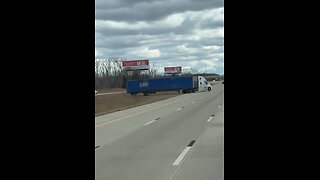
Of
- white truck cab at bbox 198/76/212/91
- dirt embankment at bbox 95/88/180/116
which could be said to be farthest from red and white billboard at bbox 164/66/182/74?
dirt embankment at bbox 95/88/180/116

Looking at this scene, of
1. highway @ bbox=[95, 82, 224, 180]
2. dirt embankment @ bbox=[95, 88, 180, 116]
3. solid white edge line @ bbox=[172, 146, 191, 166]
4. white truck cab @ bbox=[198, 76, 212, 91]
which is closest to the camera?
highway @ bbox=[95, 82, 224, 180]

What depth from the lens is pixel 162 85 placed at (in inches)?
3088

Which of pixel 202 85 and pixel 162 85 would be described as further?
pixel 202 85

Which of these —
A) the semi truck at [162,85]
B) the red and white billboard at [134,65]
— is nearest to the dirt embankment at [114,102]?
the semi truck at [162,85]

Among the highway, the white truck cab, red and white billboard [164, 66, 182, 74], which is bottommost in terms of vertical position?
the highway

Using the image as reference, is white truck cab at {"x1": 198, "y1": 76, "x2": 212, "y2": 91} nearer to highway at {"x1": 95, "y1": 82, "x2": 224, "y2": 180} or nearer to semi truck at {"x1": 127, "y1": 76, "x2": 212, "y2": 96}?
semi truck at {"x1": 127, "y1": 76, "x2": 212, "y2": 96}

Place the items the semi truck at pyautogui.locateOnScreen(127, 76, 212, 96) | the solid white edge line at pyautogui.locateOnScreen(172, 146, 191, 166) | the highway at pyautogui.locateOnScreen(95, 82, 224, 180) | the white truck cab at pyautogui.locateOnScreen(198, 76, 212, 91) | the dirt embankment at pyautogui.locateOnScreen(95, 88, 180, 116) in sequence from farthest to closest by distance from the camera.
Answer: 1. the white truck cab at pyautogui.locateOnScreen(198, 76, 212, 91)
2. the semi truck at pyautogui.locateOnScreen(127, 76, 212, 96)
3. the dirt embankment at pyautogui.locateOnScreen(95, 88, 180, 116)
4. the solid white edge line at pyautogui.locateOnScreen(172, 146, 191, 166)
5. the highway at pyautogui.locateOnScreen(95, 82, 224, 180)

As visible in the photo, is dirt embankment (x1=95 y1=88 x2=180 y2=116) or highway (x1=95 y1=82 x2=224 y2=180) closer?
highway (x1=95 y1=82 x2=224 y2=180)

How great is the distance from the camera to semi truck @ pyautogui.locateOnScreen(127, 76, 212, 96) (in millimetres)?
77125

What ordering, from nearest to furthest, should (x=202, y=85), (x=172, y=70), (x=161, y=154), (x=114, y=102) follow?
(x=161, y=154), (x=114, y=102), (x=202, y=85), (x=172, y=70)

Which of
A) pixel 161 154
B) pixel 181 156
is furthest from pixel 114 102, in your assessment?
pixel 181 156

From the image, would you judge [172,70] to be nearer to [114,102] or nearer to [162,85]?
[162,85]
